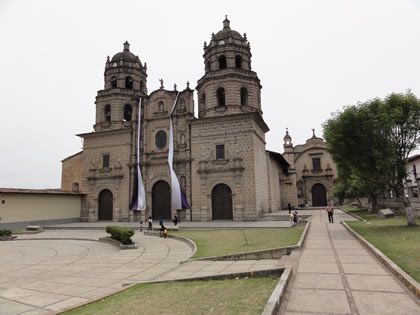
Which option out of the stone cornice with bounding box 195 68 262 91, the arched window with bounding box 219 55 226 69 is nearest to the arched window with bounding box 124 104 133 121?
the stone cornice with bounding box 195 68 262 91

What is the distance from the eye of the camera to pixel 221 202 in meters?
24.4

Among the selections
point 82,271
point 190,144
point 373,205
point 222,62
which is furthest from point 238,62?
point 82,271

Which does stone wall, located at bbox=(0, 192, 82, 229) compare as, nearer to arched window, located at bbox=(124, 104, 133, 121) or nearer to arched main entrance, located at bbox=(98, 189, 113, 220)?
arched main entrance, located at bbox=(98, 189, 113, 220)

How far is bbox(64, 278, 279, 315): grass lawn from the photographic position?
4906mm

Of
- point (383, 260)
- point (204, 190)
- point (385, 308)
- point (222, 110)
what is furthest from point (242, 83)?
point (385, 308)

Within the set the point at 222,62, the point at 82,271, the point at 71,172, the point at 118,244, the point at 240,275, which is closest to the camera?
the point at 240,275

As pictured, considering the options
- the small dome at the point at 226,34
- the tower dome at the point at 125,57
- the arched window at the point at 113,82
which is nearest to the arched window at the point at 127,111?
the arched window at the point at 113,82

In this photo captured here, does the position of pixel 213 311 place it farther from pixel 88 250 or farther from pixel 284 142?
pixel 284 142

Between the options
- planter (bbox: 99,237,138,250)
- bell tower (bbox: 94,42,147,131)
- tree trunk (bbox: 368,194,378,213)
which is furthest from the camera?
bell tower (bbox: 94,42,147,131)

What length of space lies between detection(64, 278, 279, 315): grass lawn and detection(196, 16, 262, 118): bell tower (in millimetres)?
20220

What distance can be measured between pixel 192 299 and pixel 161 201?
21570 mm

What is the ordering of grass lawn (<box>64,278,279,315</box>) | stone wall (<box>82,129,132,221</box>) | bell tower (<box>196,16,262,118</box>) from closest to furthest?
grass lawn (<box>64,278,279,315</box>) → bell tower (<box>196,16,262,118</box>) → stone wall (<box>82,129,132,221</box>)

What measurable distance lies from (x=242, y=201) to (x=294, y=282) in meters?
17.1

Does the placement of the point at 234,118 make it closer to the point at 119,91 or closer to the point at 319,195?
the point at 119,91
